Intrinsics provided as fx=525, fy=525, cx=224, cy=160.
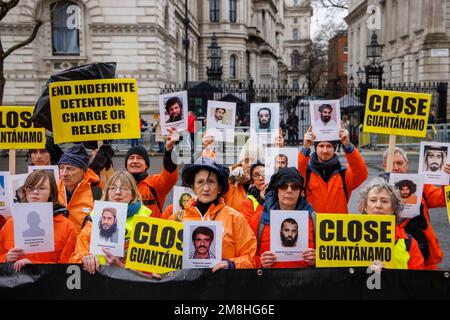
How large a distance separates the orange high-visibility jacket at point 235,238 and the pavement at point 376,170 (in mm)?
4254

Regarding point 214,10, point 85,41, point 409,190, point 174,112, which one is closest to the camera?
point 409,190

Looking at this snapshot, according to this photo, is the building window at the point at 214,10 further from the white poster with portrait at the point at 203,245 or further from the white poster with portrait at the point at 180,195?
the white poster with portrait at the point at 203,245

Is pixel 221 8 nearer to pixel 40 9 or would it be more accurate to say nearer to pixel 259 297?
pixel 40 9

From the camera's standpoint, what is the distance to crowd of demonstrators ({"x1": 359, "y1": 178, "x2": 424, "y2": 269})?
3.86 metres

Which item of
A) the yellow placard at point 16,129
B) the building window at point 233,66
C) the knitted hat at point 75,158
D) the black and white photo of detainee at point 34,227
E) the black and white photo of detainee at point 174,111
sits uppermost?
the building window at point 233,66

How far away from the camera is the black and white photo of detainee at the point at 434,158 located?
541 cm

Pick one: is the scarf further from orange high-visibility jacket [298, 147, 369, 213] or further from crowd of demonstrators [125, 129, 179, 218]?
crowd of demonstrators [125, 129, 179, 218]

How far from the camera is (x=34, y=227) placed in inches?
152

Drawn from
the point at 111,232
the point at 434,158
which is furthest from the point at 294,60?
the point at 111,232

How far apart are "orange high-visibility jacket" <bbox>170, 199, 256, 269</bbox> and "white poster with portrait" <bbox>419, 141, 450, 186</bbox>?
240cm

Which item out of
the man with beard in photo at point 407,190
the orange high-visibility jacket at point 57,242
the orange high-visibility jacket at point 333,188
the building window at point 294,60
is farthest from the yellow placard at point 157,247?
the building window at point 294,60

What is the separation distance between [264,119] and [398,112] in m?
1.64

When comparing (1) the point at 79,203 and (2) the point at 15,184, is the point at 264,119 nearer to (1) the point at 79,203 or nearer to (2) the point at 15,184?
(1) the point at 79,203

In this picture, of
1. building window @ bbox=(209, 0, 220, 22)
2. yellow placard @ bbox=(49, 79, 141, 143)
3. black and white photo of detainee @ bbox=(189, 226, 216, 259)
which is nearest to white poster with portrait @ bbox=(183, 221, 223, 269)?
black and white photo of detainee @ bbox=(189, 226, 216, 259)
